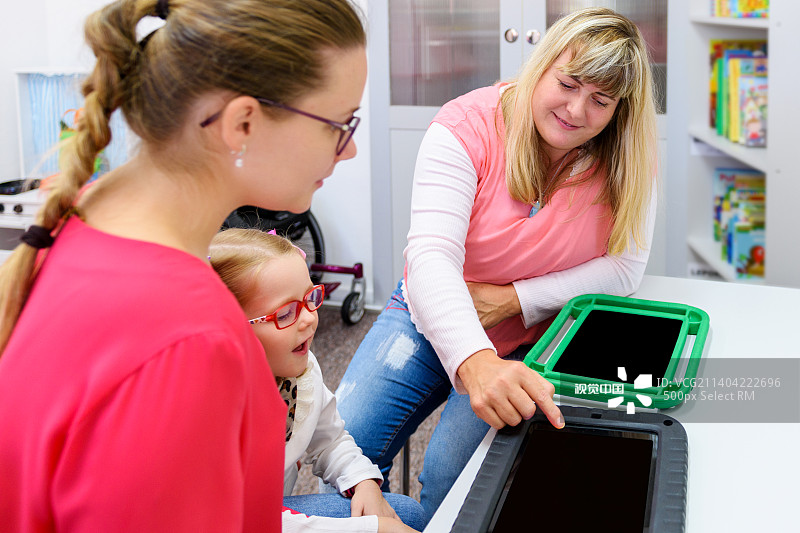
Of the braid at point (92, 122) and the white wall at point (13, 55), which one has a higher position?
the white wall at point (13, 55)

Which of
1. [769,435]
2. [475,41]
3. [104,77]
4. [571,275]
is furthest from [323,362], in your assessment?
[104,77]

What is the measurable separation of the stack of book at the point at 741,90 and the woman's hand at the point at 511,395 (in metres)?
1.72

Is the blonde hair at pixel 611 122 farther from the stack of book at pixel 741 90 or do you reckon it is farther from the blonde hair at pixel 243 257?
the stack of book at pixel 741 90

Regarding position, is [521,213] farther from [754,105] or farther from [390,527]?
[754,105]

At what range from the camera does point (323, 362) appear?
298cm

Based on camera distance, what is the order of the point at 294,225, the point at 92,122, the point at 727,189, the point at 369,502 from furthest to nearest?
the point at 294,225, the point at 727,189, the point at 369,502, the point at 92,122

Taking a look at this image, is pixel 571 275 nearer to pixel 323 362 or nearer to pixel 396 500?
pixel 396 500

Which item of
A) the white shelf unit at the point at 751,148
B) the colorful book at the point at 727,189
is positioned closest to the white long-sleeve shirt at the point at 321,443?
the white shelf unit at the point at 751,148

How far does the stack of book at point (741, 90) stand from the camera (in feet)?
8.14

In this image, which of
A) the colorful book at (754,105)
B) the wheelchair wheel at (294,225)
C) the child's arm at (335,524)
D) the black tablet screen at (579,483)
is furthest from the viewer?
the wheelchair wheel at (294,225)

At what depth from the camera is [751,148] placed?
247 cm

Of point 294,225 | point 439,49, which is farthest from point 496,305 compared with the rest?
point 439,49

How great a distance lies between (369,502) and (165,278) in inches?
25.3

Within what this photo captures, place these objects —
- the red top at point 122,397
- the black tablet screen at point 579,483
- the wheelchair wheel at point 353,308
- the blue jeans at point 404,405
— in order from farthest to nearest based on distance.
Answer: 1. the wheelchair wheel at point 353,308
2. the blue jeans at point 404,405
3. the black tablet screen at point 579,483
4. the red top at point 122,397
